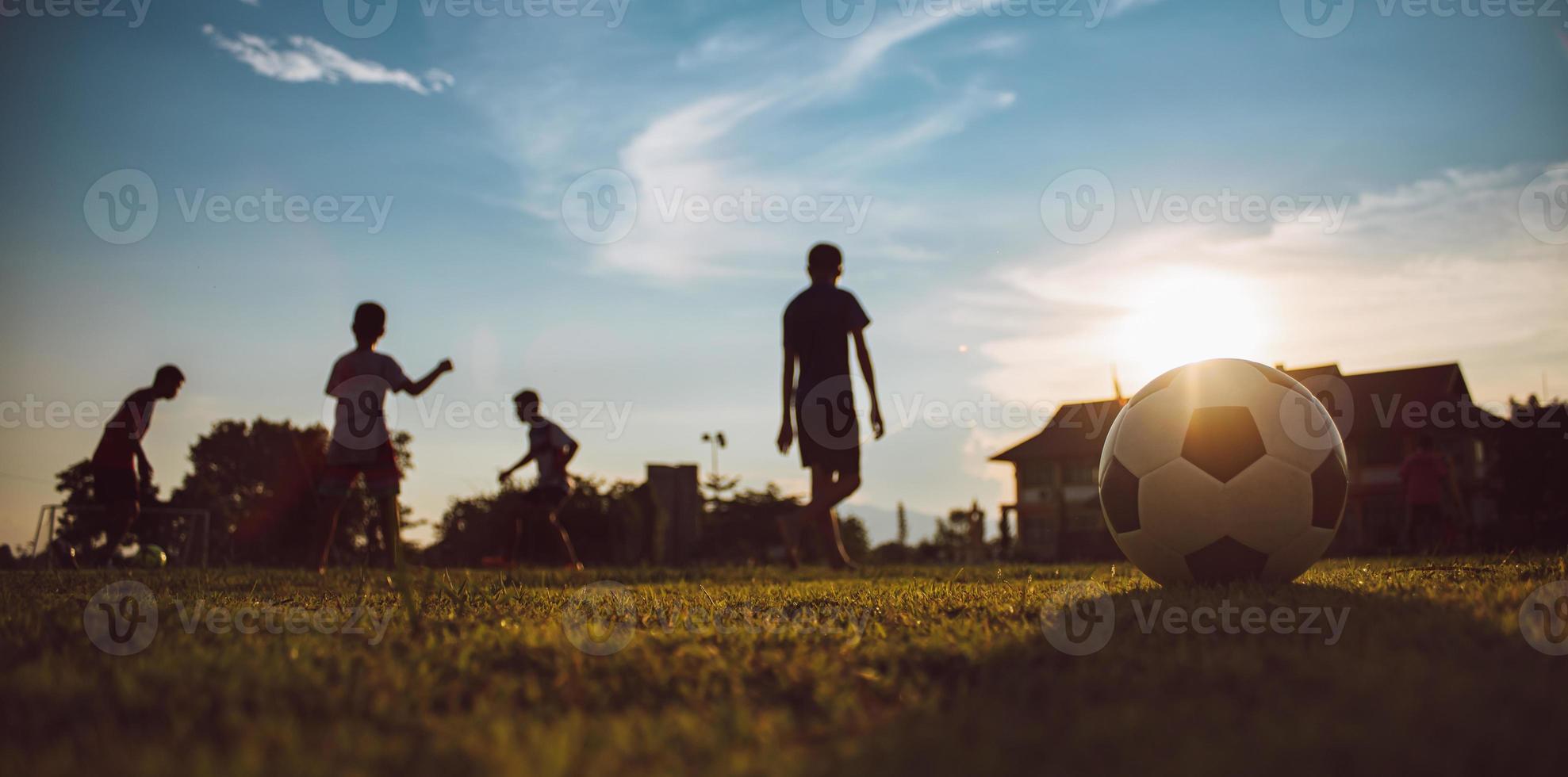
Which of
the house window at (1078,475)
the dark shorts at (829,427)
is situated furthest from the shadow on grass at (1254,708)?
the house window at (1078,475)

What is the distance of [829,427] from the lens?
787 cm

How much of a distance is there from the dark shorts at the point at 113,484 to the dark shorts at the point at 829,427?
6554 millimetres

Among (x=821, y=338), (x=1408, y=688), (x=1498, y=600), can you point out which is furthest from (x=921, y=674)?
(x=821, y=338)

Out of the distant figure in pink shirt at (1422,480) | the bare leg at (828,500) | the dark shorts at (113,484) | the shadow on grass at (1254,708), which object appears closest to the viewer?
the shadow on grass at (1254,708)

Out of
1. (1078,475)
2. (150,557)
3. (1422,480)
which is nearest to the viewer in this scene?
(150,557)

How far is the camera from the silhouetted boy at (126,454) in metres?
9.31

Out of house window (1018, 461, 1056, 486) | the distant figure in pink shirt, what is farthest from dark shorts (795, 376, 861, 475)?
house window (1018, 461, 1056, 486)

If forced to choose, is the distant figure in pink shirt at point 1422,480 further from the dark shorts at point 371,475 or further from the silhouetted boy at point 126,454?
the silhouetted boy at point 126,454

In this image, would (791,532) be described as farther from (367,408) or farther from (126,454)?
(126,454)

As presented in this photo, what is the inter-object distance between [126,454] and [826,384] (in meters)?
6.74

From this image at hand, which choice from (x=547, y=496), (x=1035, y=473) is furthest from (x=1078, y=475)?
(x=547, y=496)

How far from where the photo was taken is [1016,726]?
6.63ft

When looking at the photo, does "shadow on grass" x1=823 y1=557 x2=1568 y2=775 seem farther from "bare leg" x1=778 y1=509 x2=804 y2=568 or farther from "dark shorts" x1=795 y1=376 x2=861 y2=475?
"bare leg" x1=778 y1=509 x2=804 y2=568

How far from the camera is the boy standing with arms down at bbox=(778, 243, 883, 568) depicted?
25.8ft
